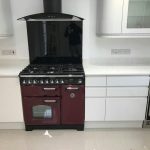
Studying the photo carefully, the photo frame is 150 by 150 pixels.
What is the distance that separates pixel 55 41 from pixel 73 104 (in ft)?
3.20

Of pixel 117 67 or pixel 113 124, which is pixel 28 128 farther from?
pixel 117 67

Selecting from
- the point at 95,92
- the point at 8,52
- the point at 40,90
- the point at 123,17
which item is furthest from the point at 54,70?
the point at 123,17

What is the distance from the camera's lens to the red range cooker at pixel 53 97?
95.1 inches

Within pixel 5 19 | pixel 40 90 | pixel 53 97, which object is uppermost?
pixel 5 19

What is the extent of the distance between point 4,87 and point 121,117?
162 cm

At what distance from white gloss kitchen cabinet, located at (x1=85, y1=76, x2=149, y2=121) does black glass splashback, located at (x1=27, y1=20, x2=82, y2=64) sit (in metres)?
0.64

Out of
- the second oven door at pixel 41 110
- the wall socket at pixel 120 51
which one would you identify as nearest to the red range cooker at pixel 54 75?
the second oven door at pixel 41 110

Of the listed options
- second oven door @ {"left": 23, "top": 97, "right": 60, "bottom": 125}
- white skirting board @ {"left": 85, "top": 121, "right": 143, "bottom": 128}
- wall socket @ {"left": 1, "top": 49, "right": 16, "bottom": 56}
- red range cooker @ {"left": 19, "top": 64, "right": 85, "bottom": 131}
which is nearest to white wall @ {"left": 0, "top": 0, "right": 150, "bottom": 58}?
wall socket @ {"left": 1, "top": 49, "right": 16, "bottom": 56}

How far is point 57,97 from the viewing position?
8.16 feet

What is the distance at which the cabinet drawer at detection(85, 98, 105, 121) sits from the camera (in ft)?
8.37

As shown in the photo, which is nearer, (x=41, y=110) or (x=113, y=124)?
(x=41, y=110)

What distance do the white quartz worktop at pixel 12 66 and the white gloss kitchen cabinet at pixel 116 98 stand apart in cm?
96

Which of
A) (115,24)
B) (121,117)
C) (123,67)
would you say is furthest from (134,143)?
(115,24)

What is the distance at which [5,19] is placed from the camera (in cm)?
255
